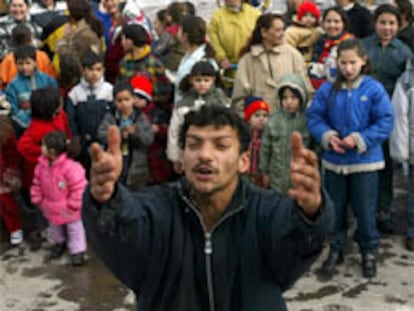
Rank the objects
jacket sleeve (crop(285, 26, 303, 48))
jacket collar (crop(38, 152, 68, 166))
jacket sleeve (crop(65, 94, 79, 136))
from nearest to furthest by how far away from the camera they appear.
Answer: jacket collar (crop(38, 152, 68, 166)), jacket sleeve (crop(65, 94, 79, 136)), jacket sleeve (crop(285, 26, 303, 48))

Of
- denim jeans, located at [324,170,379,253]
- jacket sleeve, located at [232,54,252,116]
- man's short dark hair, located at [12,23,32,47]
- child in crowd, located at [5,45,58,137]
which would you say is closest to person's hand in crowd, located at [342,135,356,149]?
denim jeans, located at [324,170,379,253]

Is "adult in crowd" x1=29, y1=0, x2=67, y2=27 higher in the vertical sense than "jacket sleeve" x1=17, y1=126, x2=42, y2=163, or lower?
higher

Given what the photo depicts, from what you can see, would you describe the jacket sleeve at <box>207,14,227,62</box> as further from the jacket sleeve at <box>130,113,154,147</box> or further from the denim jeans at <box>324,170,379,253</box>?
the denim jeans at <box>324,170,379,253</box>

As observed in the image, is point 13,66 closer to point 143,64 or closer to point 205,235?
point 143,64

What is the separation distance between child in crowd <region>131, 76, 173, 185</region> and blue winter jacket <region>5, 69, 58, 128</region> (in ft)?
2.68

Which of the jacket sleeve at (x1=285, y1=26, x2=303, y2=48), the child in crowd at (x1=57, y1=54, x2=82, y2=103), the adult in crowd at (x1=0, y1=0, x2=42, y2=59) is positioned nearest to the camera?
the child in crowd at (x1=57, y1=54, x2=82, y2=103)

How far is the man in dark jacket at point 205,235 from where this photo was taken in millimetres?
2365

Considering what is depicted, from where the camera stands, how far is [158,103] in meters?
6.91

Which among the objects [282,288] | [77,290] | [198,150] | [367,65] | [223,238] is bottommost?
[77,290]

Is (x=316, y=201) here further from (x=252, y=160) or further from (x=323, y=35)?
(x=323, y=35)

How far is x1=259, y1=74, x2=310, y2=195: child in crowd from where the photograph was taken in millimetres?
5723

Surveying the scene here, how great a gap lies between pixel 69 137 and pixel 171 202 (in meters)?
3.95

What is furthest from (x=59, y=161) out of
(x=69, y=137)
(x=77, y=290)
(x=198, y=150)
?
(x=198, y=150)

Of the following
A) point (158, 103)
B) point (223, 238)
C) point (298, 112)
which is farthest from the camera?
point (158, 103)
